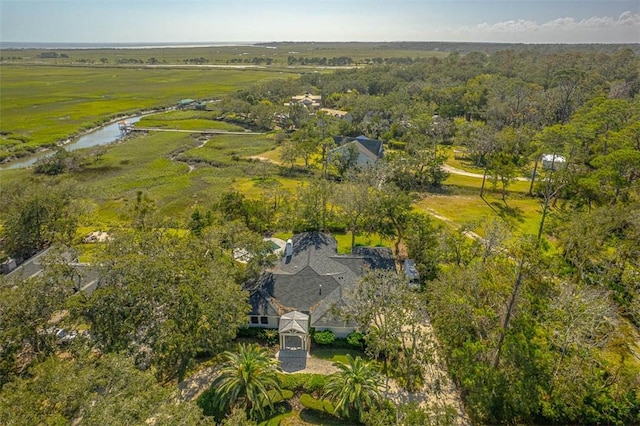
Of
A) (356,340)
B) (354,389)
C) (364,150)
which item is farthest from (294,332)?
(364,150)

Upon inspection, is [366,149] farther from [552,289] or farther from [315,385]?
[315,385]

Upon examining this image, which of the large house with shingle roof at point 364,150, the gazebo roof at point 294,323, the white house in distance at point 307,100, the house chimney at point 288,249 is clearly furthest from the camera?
the white house in distance at point 307,100

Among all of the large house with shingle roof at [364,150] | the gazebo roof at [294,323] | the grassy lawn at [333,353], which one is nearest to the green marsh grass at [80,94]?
the large house with shingle roof at [364,150]

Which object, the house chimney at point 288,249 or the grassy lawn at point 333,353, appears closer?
the grassy lawn at point 333,353

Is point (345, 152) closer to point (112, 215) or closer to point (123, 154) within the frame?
point (112, 215)

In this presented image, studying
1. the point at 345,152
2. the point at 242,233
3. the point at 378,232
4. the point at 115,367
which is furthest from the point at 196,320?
the point at 345,152

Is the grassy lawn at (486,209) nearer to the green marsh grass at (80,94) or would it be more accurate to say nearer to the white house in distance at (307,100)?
the white house in distance at (307,100)

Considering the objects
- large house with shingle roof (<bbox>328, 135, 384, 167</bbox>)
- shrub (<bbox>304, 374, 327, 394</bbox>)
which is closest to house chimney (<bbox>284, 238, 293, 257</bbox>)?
shrub (<bbox>304, 374, 327, 394</bbox>)
